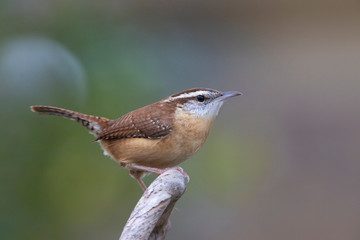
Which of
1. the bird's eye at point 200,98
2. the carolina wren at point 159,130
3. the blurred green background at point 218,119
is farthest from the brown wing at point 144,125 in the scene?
the blurred green background at point 218,119

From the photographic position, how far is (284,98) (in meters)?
4.87

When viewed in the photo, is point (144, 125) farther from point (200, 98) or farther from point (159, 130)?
point (200, 98)

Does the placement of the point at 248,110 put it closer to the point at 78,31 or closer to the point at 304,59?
the point at 304,59

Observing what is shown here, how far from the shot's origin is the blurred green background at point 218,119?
261 cm

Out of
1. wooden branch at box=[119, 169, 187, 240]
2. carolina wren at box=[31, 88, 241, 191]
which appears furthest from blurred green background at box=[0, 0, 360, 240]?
wooden branch at box=[119, 169, 187, 240]

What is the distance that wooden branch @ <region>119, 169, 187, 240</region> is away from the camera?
1.28 m

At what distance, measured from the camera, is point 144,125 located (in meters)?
2.12

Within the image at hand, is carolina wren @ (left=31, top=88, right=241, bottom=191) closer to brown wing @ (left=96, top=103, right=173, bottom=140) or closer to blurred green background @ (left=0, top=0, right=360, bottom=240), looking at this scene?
brown wing @ (left=96, top=103, right=173, bottom=140)

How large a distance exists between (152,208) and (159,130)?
764 mm

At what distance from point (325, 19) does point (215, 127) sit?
7.36ft

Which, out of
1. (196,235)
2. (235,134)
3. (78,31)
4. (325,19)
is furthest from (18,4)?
(325,19)

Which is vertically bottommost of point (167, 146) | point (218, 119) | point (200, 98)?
point (218, 119)

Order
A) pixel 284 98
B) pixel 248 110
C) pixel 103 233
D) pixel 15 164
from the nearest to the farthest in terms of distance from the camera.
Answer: pixel 15 164, pixel 103 233, pixel 248 110, pixel 284 98

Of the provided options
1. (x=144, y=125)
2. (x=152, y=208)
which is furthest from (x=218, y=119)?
(x=152, y=208)
